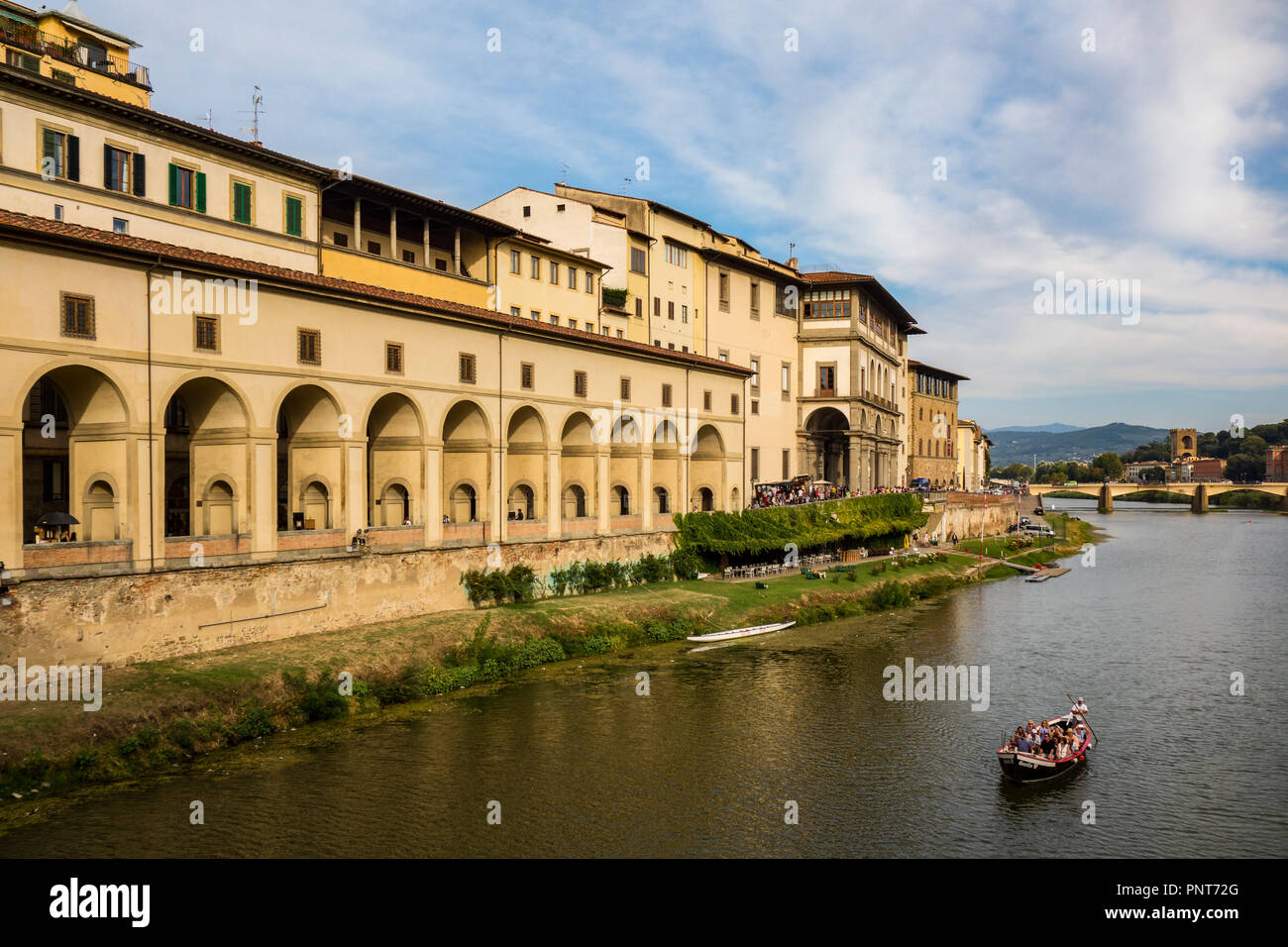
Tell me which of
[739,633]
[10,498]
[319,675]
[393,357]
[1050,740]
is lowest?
[739,633]

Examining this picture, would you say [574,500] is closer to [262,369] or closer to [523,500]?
[523,500]

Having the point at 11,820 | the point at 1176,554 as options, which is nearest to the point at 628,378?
the point at 11,820

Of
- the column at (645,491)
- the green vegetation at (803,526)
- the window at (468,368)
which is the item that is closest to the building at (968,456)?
the green vegetation at (803,526)

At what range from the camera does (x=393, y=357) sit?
39.5m

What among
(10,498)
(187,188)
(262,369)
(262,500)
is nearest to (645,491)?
(262,500)

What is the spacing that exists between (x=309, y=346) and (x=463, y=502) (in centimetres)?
1298

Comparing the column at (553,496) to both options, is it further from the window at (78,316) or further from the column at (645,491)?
the window at (78,316)

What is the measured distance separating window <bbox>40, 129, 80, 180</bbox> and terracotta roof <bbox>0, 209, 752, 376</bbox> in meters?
1.79

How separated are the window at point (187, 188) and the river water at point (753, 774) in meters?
21.9

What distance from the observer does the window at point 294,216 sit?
40.3 m

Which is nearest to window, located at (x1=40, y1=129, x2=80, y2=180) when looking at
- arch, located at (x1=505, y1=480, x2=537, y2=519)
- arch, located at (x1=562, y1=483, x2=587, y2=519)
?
arch, located at (x1=505, y1=480, x2=537, y2=519)

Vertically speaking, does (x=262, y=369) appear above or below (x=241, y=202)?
below

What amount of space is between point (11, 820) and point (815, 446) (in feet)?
238
